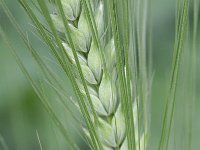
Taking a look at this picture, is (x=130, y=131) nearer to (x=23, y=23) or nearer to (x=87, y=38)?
(x=87, y=38)

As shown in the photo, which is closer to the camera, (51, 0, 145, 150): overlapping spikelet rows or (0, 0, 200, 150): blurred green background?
(51, 0, 145, 150): overlapping spikelet rows

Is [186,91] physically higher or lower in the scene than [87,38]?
lower

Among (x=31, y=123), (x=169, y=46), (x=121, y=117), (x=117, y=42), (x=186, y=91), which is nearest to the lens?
(x=117, y=42)

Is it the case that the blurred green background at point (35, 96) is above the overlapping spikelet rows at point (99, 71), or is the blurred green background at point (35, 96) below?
below

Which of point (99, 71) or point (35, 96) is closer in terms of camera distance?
point (99, 71)

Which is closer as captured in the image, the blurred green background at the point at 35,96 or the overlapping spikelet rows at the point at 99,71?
the overlapping spikelet rows at the point at 99,71

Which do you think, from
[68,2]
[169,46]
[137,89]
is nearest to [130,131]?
[137,89]

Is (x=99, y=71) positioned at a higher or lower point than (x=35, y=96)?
higher

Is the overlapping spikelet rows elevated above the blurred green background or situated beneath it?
elevated above
